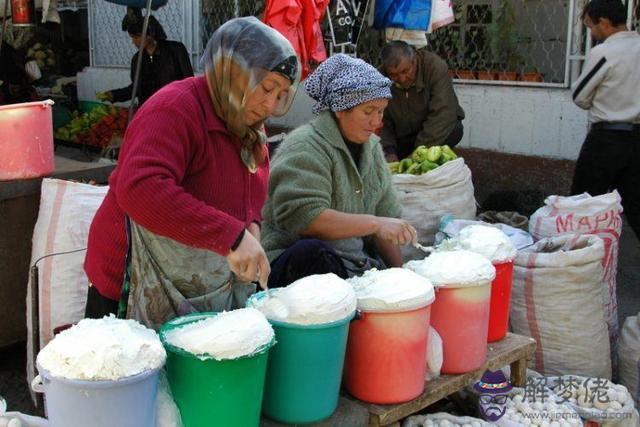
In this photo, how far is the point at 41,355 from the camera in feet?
5.40

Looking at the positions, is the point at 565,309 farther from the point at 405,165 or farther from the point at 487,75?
the point at 487,75

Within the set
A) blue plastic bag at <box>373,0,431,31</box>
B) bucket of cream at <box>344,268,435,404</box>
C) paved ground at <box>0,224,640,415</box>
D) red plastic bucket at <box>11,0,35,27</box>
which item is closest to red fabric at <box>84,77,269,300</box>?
bucket of cream at <box>344,268,435,404</box>

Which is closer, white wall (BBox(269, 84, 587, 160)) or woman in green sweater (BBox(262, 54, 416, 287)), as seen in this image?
woman in green sweater (BBox(262, 54, 416, 287))

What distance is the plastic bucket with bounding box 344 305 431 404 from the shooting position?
6.89 feet

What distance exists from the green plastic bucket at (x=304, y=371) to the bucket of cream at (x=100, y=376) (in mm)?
386

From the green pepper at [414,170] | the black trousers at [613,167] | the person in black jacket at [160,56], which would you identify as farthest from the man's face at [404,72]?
the person in black jacket at [160,56]

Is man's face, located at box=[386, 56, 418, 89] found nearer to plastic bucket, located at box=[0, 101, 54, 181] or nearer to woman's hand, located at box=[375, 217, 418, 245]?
woman's hand, located at box=[375, 217, 418, 245]

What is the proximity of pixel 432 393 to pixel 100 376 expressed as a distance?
113cm

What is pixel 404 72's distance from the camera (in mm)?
4270

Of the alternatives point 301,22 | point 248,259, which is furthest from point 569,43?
point 248,259

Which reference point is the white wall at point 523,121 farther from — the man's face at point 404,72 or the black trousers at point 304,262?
the black trousers at point 304,262

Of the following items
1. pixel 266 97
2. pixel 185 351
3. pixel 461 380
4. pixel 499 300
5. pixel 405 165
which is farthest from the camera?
pixel 405 165

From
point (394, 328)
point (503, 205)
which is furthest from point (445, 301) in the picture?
point (503, 205)

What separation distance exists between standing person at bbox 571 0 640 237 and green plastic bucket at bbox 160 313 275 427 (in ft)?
9.69
